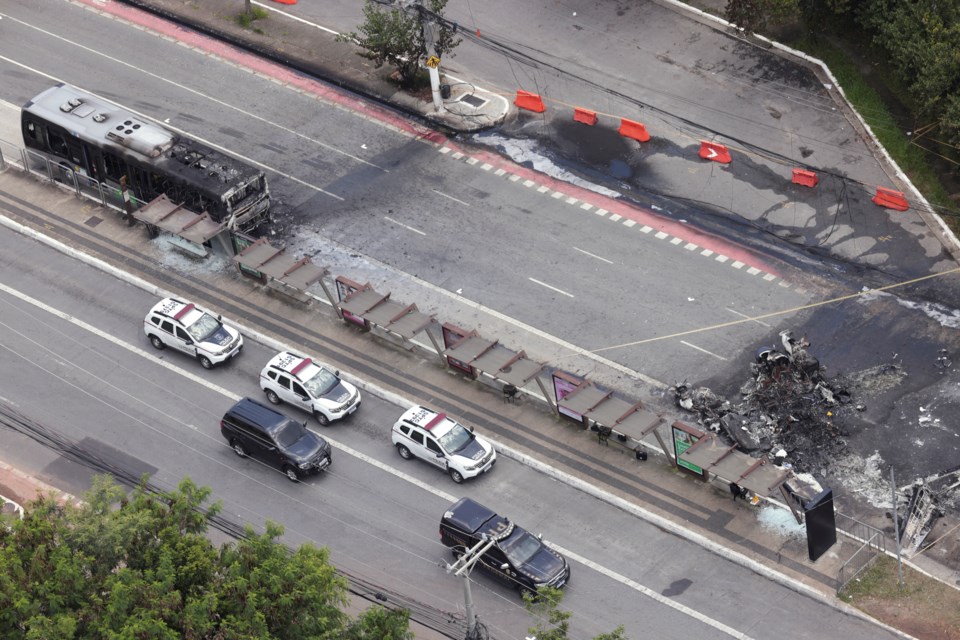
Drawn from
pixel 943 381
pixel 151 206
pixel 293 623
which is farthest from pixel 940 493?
pixel 151 206

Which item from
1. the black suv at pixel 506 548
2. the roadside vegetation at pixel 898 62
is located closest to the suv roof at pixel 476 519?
the black suv at pixel 506 548

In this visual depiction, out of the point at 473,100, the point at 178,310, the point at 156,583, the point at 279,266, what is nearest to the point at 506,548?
the point at 156,583

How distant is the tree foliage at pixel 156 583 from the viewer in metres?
38.9

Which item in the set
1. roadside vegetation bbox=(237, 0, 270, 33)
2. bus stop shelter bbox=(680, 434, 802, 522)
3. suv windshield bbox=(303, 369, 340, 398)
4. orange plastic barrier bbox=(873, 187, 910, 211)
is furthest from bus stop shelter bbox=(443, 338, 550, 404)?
roadside vegetation bbox=(237, 0, 270, 33)

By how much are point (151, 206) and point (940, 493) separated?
104 feet

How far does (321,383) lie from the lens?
53.4 meters

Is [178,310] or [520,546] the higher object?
[178,310]

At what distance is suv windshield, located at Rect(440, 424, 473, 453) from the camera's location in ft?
167

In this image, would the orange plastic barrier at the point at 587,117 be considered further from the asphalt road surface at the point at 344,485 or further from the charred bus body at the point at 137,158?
the asphalt road surface at the point at 344,485

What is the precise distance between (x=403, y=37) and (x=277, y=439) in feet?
80.3

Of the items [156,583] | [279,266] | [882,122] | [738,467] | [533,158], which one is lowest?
[279,266]

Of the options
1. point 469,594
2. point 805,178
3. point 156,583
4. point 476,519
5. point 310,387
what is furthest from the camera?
point 805,178

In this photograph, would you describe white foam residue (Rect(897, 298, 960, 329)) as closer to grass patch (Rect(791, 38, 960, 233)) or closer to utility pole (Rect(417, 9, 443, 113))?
grass patch (Rect(791, 38, 960, 233))

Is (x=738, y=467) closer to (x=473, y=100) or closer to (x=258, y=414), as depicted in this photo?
(x=258, y=414)
